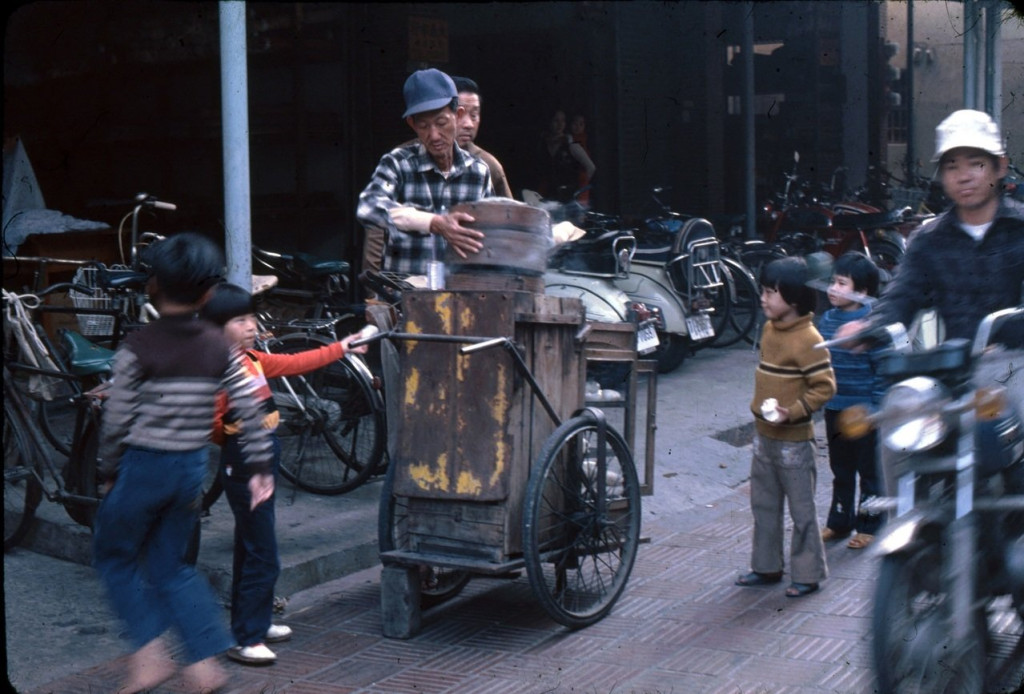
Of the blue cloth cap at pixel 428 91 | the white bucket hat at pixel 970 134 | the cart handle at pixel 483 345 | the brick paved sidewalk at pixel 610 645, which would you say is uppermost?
the blue cloth cap at pixel 428 91

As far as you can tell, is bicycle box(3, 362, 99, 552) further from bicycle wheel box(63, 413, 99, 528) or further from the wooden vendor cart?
the wooden vendor cart

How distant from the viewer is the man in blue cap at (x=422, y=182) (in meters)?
5.40

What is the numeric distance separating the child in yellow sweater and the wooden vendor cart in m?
0.75

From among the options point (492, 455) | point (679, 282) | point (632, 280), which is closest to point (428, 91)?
point (492, 455)

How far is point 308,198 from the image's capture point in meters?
10.7

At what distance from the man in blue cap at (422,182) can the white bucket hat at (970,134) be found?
6.40ft

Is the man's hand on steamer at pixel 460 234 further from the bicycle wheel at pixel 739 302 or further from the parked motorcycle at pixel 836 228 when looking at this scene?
the parked motorcycle at pixel 836 228

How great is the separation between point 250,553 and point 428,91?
2055 mm

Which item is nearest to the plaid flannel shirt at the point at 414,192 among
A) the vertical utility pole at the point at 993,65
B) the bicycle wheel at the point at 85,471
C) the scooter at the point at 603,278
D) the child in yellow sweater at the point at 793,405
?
the child in yellow sweater at the point at 793,405

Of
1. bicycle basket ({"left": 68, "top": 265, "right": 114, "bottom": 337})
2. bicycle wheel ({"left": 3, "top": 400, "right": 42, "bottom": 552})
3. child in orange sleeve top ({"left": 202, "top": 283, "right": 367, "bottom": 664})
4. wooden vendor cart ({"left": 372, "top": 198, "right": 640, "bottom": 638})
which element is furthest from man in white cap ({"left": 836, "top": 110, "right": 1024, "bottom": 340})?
bicycle basket ({"left": 68, "top": 265, "right": 114, "bottom": 337})

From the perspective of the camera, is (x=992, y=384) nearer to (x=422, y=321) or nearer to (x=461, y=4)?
(x=422, y=321)

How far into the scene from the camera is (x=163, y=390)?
4.08m

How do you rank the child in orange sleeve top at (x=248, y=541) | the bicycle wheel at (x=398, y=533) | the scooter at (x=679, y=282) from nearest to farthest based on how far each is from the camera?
the child in orange sleeve top at (x=248, y=541), the bicycle wheel at (x=398, y=533), the scooter at (x=679, y=282)

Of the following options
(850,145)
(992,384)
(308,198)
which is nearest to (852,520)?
(992,384)
